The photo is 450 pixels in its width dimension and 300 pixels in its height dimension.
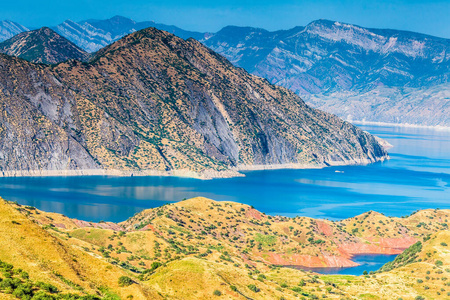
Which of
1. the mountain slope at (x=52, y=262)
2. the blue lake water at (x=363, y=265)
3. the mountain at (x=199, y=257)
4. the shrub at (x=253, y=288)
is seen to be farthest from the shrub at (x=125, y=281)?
the blue lake water at (x=363, y=265)

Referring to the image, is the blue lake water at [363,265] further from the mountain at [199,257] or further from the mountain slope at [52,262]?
the mountain slope at [52,262]

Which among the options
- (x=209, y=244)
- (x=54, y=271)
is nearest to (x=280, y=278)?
(x=209, y=244)

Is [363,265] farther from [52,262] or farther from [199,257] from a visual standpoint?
[52,262]

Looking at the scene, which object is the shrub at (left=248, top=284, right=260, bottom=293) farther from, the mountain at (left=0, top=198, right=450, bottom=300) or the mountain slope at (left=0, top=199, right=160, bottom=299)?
the mountain slope at (left=0, top=199, right=160, bottom=299)

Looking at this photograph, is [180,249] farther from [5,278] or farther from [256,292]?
[5,278]

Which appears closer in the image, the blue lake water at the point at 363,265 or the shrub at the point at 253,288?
the shrub at the point at 253,288

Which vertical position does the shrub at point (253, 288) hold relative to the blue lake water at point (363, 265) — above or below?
above

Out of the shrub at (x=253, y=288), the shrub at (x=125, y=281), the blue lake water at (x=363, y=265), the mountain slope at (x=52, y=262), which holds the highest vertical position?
the mountain slope at (x=52, y=262)
